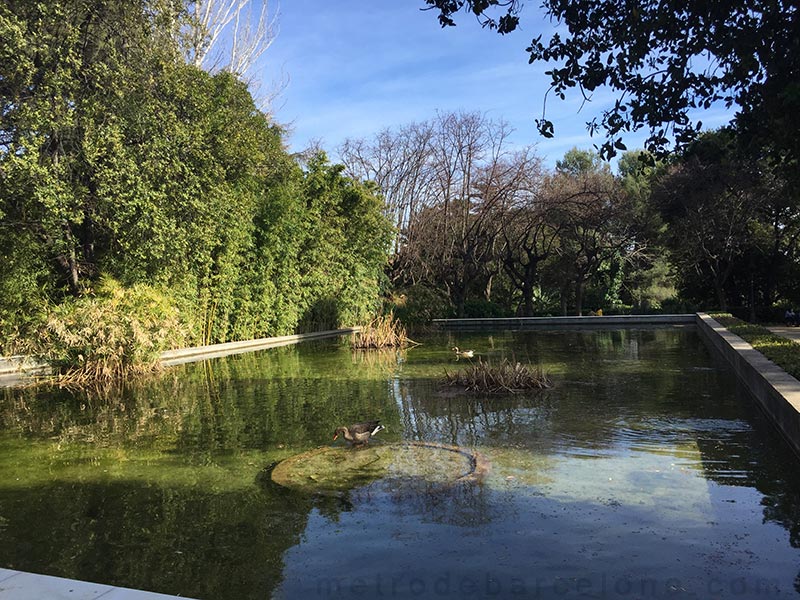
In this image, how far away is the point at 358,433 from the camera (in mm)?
5359

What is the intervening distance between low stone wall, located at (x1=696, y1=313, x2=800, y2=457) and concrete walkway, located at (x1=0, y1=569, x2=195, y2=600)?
446 cm

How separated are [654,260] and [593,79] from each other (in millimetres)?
24127

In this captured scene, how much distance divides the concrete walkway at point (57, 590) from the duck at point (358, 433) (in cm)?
287

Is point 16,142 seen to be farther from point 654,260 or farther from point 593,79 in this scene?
point 654,260

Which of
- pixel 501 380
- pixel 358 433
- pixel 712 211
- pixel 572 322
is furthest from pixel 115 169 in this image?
pixel 712 211

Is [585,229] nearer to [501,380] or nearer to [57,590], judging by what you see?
[501,380]

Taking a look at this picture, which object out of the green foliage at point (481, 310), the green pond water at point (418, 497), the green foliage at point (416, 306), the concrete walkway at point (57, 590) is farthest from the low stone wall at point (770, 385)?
the green foliage at point (481, 310)

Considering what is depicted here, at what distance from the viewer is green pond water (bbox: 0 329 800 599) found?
297 centimetres

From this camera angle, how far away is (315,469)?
472cm

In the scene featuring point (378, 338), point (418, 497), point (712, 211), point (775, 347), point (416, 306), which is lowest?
point (418, 497)

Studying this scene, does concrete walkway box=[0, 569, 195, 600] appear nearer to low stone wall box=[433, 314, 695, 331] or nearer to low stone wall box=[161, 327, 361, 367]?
low stone wall box=[161, 327, 361, 367]

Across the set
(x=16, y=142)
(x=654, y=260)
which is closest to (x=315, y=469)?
(x=16, y=142)

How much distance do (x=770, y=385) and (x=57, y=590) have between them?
581 centimetres

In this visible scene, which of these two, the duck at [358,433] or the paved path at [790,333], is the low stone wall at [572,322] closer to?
the paved path at [790,333]
